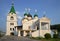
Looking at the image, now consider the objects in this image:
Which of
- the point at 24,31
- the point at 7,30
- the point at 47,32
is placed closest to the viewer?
the point at 47,32

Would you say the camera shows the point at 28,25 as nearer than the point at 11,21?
Yes

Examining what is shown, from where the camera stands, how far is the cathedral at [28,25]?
1464 inches

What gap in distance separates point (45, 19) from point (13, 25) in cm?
1884

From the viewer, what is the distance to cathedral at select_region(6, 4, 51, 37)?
122 ft

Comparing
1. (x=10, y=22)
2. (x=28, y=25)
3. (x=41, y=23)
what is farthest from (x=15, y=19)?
(x=41, y=23)

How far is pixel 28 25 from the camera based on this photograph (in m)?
44.7

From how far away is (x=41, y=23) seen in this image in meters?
38.7

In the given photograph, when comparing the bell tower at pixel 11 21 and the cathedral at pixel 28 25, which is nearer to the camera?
the cathedral at pixel 28 25

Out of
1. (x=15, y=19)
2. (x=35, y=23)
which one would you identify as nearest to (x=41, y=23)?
(x=35, y=23)

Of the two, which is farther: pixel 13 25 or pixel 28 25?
pixel 13 25

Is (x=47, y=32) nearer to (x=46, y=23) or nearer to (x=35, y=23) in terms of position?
(x=46, y=23)

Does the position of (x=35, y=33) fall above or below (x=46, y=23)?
below

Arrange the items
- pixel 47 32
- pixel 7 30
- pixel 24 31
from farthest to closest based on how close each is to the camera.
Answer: pixel 7 30 < pixel 24 31 < pixel 47 32

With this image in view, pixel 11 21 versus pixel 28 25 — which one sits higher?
pixel 11 21
